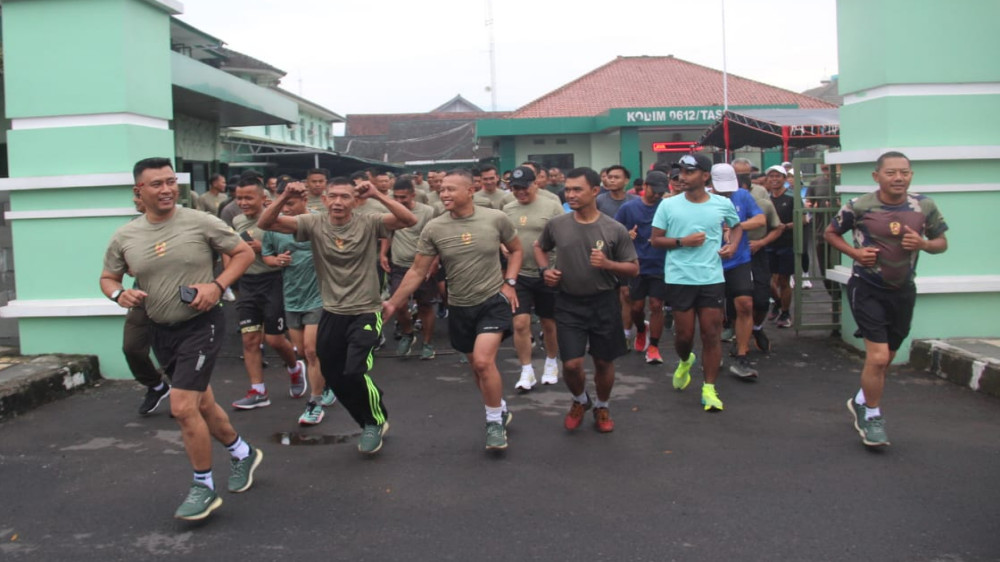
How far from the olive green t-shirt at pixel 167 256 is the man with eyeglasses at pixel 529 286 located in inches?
126

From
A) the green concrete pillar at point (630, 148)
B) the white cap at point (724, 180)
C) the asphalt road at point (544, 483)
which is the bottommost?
the asphalt road at point (544, 483)

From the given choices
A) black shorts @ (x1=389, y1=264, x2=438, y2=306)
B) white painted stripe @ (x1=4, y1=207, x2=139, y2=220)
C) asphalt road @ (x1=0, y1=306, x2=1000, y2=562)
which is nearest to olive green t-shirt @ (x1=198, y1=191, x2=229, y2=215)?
black shorts @ (x1=389, y1=264, x2=438, y2=306)

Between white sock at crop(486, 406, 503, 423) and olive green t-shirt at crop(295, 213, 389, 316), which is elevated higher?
olive green t-shirt at crop(295, 213, 389, 316)

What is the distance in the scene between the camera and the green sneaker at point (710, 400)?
6.71m

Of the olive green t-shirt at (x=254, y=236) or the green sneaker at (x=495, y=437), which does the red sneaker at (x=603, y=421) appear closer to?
the green sneaker at (x=495, y=437)

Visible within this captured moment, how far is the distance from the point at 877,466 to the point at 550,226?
8.75 ft

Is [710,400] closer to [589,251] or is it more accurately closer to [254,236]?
[589,251]

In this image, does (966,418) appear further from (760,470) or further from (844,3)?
(844,3)

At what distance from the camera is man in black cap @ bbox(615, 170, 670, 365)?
27.4ft

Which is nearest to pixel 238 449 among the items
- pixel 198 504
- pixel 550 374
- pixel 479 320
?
pixel 198 504

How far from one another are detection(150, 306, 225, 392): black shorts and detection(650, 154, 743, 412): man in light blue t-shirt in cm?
358

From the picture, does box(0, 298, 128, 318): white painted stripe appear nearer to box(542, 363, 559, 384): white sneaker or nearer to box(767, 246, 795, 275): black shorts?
box(542, 363, 559, 384): white sneaker

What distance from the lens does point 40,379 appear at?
23.8ft

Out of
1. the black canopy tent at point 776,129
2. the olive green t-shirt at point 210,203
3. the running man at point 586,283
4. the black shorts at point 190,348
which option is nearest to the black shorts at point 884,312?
the running man at point 586,283
